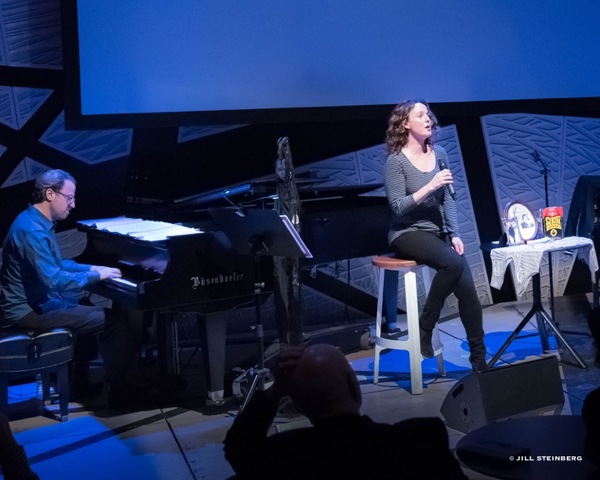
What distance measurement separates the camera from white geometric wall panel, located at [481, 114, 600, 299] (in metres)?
6.83

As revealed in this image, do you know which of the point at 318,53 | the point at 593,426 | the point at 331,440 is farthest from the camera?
the point at 318,53

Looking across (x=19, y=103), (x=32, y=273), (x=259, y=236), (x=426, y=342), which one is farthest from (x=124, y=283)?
(x=19, y=103)

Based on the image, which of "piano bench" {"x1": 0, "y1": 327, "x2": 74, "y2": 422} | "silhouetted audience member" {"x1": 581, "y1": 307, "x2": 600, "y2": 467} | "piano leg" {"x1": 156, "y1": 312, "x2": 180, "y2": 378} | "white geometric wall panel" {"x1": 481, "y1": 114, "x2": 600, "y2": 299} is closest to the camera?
"silhouetted audience member" {"x1": 581, "y1": 307, "x2": 600, "y2": 467}

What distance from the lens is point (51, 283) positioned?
4324 mm

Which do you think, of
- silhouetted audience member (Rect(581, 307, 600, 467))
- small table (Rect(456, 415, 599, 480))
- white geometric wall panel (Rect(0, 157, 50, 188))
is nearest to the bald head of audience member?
small table (Rect(456, 415, 599, 480))

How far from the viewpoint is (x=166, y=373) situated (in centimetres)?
466

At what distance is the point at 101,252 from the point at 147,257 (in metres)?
0.64

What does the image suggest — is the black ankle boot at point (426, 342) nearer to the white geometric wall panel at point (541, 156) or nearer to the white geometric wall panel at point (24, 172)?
the white geometric wall panel at point (541, 156)

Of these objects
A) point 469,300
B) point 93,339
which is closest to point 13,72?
point 93,339

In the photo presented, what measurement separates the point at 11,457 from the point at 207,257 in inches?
57.0

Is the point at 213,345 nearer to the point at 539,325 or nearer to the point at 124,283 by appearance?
the point at 124,283

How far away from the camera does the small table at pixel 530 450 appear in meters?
1.97

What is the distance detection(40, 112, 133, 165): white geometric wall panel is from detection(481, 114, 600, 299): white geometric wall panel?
9.62ft

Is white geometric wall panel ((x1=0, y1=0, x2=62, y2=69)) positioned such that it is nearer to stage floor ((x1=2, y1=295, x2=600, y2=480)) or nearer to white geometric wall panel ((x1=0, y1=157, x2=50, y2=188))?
white geometric wall panel ((x1=0, y1=157, x2=50, y2=188))
